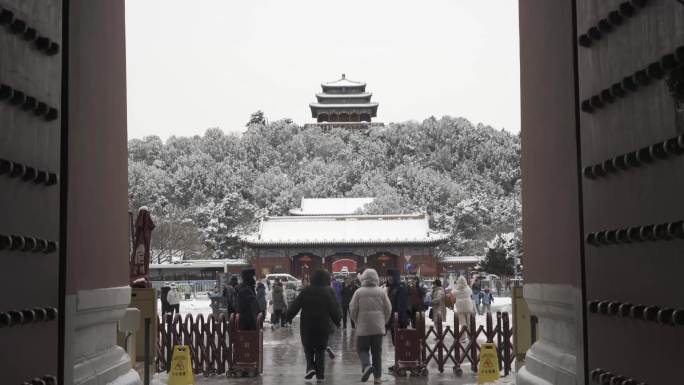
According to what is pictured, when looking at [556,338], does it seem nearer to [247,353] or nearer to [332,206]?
[247,353]

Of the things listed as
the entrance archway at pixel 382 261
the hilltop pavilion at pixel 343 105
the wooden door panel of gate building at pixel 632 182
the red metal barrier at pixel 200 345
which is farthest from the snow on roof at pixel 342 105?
the wooden door panel of gate building at pixel 632 182

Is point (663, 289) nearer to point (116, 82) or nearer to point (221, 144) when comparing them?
point (116, 82)

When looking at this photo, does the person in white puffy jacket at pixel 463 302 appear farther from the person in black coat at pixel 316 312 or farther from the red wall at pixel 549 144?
the red wall at pixel 549 144

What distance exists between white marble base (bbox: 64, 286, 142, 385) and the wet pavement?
5965 mm

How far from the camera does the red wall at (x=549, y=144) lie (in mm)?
5660

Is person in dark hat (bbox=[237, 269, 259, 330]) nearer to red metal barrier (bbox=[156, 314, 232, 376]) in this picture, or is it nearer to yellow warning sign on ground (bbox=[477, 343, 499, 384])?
red metal barrier (bbox=[156, 314, 232, 376])

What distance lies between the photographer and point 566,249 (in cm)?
585

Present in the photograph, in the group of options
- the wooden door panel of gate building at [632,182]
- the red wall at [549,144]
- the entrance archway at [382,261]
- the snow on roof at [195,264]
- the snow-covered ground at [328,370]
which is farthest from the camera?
the entrance archway at [382,261]

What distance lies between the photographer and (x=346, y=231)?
209 feet

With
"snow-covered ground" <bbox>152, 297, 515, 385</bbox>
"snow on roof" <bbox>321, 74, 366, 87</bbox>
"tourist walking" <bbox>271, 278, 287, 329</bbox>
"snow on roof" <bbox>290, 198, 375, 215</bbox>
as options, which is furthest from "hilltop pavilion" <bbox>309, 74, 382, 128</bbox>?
"snow-covered ground" <bbox>152, 297, 515, 385</bbox>

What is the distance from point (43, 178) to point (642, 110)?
9.70 ft

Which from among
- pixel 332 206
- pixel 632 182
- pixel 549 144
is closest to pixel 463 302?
pixel 549 144

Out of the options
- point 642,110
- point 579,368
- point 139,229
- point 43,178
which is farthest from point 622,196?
point 139,229

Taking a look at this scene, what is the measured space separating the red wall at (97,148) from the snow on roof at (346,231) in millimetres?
54410
